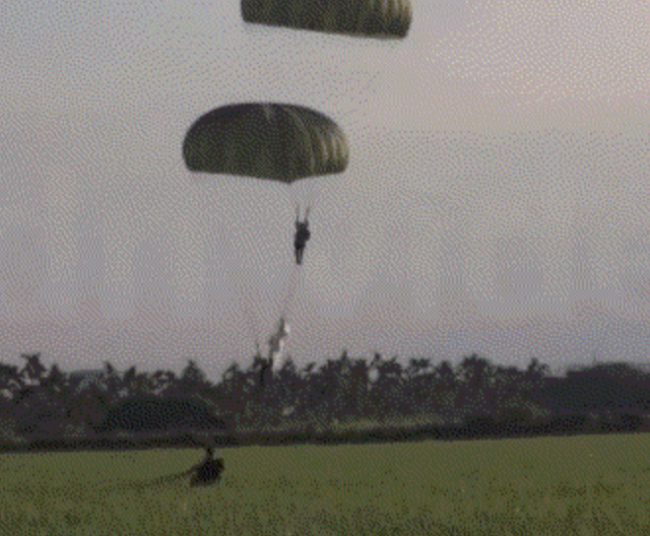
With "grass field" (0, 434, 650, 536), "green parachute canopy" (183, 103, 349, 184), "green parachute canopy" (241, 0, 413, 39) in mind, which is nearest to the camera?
"grass field" (0, 434, 650, 536)

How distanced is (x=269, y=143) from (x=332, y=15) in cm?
347

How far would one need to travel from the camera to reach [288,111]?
3139 cm

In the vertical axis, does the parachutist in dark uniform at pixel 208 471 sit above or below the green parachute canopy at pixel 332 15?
below

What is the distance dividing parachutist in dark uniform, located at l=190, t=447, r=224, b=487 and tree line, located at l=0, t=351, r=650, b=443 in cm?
6796

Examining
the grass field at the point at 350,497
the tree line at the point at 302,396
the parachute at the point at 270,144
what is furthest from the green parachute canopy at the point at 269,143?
the tree line at the point at 302,396

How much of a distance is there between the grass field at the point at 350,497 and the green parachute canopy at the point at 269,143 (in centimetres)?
765

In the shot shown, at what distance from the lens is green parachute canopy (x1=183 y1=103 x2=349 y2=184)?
102 feet

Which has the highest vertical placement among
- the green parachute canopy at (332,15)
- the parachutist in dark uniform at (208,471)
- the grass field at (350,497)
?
the green parachute canopy at (332,15)

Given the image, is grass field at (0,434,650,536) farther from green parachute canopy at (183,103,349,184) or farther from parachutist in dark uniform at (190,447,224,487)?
green parachute canopy at (183,103,349,184)

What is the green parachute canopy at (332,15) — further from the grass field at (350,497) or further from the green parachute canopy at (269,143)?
the grass field at (350,497)

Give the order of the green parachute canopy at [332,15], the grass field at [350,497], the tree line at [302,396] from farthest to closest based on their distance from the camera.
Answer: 1. the tree line at [302,396]
2. the green parachute canopy at [332,15]
3. the grass field at [350,497]

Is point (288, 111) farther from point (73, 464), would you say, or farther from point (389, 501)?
point (73, 464)

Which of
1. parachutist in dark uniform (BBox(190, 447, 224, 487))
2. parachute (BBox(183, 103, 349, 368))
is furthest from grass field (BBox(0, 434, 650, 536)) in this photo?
parachute (BBox(183, 103, 349, 368))

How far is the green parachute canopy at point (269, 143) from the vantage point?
102 ft
